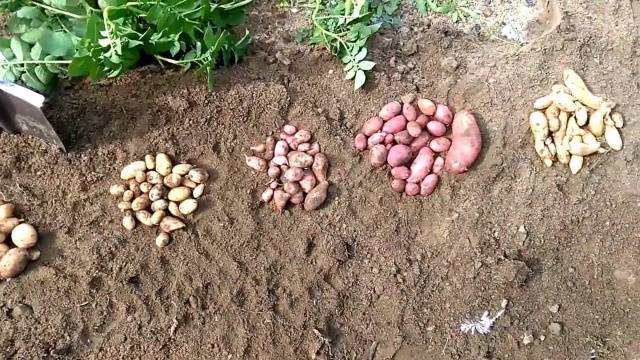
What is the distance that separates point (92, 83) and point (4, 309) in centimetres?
72

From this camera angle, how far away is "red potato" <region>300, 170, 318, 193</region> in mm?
2088

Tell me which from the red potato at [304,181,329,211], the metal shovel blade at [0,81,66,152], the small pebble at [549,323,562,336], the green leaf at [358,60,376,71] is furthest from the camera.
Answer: the green leaf at [358,60,376,71]

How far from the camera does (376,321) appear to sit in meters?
1.96

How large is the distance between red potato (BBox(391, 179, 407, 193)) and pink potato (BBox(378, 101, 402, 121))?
208mm

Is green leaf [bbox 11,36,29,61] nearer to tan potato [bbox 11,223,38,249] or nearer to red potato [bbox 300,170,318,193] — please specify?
tan potato [bbox 11,223,38,249]

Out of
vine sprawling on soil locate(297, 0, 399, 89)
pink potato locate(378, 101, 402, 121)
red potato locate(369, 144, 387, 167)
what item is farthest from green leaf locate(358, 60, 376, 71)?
red potato locate(369, 144, 387, 167)

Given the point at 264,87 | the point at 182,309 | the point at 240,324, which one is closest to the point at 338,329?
the point at 240,324

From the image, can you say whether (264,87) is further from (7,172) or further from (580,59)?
(580,59)

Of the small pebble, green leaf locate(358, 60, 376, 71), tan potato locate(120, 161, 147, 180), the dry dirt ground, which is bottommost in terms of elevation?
the small pebble

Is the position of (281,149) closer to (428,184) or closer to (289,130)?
(289,130)

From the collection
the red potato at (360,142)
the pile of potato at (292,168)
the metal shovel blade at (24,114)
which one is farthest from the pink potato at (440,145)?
the metal shovel blade at (24,114)

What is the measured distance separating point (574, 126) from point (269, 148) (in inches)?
38.2

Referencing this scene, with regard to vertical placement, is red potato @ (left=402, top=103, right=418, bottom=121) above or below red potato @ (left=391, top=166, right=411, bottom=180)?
above

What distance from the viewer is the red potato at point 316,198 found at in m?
2.06
